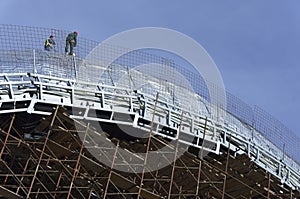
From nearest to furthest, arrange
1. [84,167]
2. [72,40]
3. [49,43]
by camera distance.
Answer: [84,167] < [49,43] < [72,40]

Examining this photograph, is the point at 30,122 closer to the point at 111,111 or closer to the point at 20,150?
the point at 20,150

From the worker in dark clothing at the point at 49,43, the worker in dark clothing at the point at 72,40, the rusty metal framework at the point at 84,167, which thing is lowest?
the rusty metal framework at the point at 84,167

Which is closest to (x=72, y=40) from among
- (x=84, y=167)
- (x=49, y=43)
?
(x=49, y=43)

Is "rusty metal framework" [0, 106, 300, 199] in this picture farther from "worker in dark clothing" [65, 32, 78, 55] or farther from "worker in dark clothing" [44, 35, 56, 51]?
"worker in dark clothing" [65, 32, 78, 55]

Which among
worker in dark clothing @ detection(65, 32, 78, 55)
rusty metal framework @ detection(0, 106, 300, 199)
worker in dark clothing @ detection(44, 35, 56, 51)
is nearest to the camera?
rusty metal framework @ detection(0, 106, 300, 199)

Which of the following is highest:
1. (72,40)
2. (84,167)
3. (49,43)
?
(72,40)

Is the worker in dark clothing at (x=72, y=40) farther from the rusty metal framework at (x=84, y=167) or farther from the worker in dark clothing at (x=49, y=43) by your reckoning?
the rusty metal framework at (x=84, y=167)

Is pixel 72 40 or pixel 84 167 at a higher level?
pixel 72 40

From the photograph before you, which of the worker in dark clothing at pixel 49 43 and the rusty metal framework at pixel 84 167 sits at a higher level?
the worker in dark clothing at pixel 49 43

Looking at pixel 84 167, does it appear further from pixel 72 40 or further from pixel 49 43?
pixel 72 40

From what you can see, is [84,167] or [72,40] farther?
[72,40]

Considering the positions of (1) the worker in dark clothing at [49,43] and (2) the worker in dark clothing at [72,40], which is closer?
(1) the worker in dark clothing at [49,43]

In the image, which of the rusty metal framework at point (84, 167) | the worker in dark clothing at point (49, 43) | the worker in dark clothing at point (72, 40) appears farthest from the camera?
the worker in dark clothing at point (72, 40)

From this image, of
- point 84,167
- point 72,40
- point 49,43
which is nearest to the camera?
point 84,167
